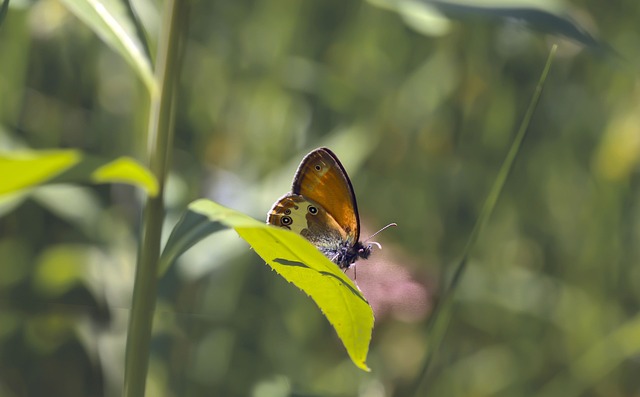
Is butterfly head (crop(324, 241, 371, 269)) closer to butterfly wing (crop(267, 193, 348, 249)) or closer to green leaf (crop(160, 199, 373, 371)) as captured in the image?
butterfly wing (crop(267, 193, 348, 249))

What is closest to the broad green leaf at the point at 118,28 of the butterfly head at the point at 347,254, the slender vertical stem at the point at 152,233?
the slender vertical stem at the point at 152,233

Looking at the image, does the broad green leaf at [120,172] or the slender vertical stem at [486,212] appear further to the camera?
the slender vertical stem at [486,212]

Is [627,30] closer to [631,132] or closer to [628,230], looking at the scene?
[631,132]

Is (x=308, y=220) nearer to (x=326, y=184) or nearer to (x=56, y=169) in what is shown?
(x=326, y=184)

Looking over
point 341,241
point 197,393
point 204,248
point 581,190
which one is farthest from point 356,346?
point 581,190

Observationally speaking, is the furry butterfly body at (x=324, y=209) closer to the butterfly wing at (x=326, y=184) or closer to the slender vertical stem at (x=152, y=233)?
the butterfly wing at (x=326, y=184)

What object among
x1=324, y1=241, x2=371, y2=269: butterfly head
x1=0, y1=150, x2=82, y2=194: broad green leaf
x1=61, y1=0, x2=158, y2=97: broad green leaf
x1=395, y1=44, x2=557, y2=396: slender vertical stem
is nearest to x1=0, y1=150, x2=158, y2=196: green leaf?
x1=0, y1=150, x2=82, y2=194: broad green leaf
